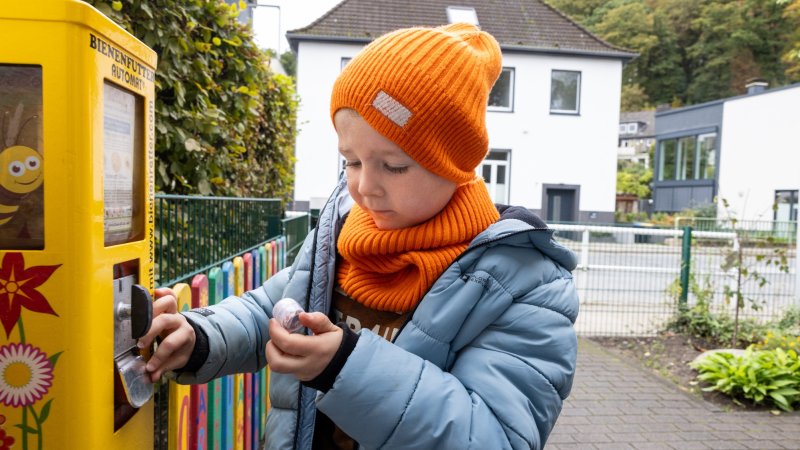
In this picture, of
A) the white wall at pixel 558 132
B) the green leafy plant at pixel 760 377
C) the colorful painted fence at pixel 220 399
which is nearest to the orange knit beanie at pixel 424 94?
the colorful painted fence at pixel 220 399

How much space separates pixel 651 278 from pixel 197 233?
21.7 ft

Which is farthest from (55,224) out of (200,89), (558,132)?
(558,132)

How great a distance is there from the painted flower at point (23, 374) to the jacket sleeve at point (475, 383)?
0.47 metres

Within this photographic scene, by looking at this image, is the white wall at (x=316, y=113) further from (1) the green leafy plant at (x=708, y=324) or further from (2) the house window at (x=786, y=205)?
(2) the house window at (x=786, y=205)

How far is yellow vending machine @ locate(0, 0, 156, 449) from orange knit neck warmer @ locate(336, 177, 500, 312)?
0.59 m

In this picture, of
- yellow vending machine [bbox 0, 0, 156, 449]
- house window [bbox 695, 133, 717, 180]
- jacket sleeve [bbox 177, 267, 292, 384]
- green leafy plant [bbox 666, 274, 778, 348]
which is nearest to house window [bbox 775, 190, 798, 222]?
house window [bbox 695, 133, 717, 180]

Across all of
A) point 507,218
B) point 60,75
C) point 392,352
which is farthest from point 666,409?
point 60,75

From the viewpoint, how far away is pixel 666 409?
4.97 m

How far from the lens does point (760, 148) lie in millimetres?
23562

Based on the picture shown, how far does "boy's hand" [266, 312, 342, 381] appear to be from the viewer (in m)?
1.12

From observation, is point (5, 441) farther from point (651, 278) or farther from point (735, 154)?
point (735, 154)

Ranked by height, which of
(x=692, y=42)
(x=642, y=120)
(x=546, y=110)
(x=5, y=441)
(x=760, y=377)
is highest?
(x=692, y=42)

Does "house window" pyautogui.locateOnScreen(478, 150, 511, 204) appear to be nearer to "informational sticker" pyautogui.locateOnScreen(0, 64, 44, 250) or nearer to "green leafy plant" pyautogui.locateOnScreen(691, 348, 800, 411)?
"green leafy plant" pyautogui.locateOnScreen(691, 348, 800, 411)

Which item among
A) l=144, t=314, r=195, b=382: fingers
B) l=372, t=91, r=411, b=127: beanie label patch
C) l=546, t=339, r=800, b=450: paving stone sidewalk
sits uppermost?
l=372, t=91, r=411, b=127: beanie label patch
